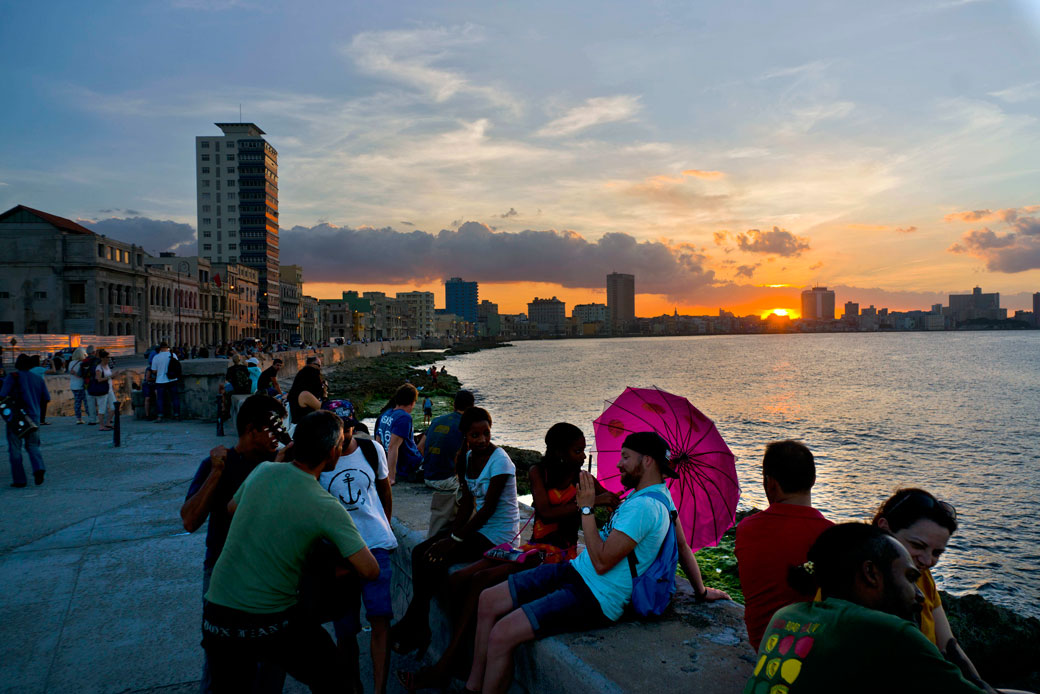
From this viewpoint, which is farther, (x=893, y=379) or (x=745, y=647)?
(x=893, y=379)

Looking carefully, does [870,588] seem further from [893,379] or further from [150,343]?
[150,343]

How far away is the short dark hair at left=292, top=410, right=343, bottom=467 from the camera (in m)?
2.85

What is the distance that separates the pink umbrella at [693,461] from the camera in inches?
159

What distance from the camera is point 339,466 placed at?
12.3ft

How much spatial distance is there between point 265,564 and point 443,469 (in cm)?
217

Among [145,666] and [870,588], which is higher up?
[870,588]

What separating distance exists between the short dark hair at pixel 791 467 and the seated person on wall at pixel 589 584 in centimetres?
52

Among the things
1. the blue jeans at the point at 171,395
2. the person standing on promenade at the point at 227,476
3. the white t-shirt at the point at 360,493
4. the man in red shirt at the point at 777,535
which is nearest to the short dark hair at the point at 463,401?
the white t-shirt at the point at 360,493

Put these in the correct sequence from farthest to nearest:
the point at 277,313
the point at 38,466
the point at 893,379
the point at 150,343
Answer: the point at 277,313, the point at 150,343, the point at 893,379, the point at 38,466

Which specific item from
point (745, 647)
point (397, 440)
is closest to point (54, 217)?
point (397, 440)

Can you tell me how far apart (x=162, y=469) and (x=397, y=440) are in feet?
18.0

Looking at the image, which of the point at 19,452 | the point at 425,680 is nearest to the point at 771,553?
the point at 425,680

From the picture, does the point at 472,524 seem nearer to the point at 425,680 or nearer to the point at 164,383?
the point at 425,680

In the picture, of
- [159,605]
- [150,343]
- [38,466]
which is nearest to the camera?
[159,605]
